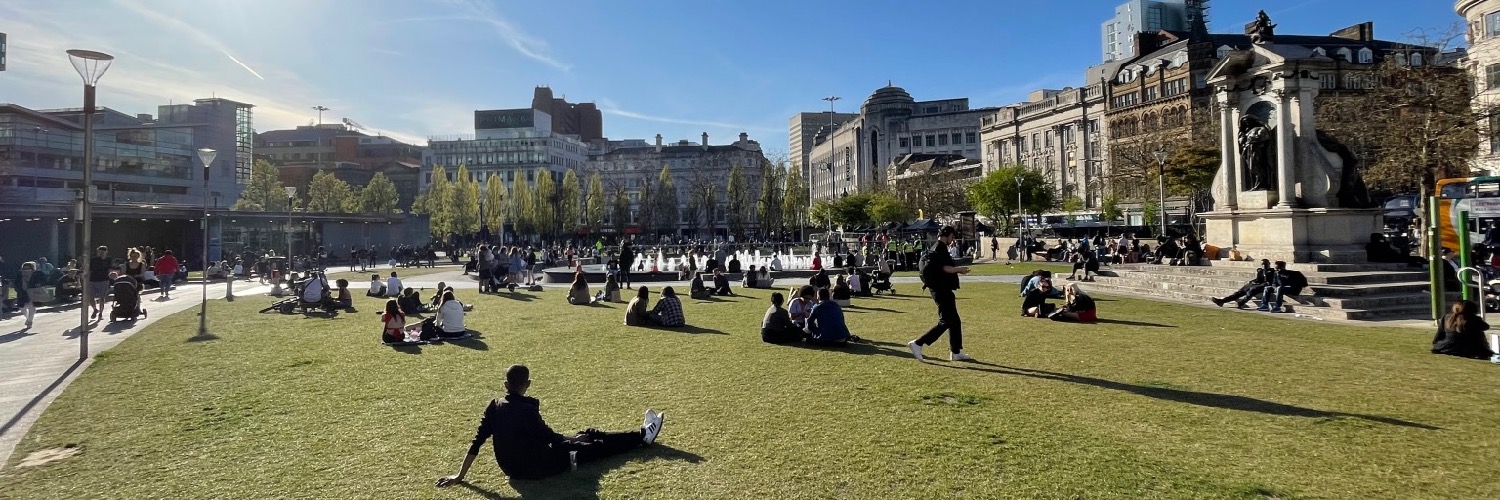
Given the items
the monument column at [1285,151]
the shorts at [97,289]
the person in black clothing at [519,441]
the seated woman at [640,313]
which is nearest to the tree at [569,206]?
the shorts at [97,289]

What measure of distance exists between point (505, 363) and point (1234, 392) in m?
9.03

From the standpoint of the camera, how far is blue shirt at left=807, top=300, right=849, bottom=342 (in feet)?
37.9

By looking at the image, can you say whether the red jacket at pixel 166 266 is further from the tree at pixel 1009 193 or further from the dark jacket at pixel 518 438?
the tree at pixel 1009 193

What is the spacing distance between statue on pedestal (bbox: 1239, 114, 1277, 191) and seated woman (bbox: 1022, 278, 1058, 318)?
8.35 m

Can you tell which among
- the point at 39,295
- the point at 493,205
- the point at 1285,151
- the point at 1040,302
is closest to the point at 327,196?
the point at 493,205

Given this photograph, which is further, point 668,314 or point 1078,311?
point 668,314

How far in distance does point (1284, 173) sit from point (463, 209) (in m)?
74.1

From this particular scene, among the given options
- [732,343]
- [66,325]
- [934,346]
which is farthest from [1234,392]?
[66,325]

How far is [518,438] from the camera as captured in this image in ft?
17.7

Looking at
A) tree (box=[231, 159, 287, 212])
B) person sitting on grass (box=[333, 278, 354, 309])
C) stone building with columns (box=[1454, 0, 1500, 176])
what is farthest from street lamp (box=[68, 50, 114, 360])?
tree (box=[231, 159, 287, 212])

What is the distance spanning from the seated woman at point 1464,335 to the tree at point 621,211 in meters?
90.7

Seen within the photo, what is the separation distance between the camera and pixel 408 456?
6.10 metres

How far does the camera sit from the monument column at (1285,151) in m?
18.1

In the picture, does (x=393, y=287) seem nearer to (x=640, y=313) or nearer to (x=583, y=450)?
(x=640, y=313)
